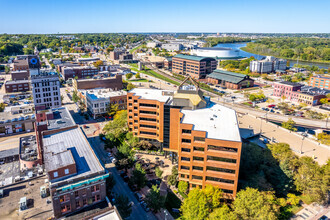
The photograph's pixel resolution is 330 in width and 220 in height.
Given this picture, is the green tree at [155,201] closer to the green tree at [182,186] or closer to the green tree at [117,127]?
the green tree at [182,186]

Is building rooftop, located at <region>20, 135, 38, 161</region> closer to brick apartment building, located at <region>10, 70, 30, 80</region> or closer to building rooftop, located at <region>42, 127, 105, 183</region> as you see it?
building rooftop, located at <region>42, 127, 105, 183</region>

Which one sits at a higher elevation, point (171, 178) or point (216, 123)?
point (216, 123)

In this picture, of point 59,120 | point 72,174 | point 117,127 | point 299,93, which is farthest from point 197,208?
point 299,93

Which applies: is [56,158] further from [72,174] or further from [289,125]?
[289,125]

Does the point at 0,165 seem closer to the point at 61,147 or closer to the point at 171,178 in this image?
the point at 61,147

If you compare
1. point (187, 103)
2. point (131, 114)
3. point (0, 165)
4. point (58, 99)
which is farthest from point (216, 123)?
point (58, 99)

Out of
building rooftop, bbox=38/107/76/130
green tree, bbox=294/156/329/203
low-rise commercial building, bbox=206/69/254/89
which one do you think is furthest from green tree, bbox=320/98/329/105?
building rooftop, bbox=38/107/76/130

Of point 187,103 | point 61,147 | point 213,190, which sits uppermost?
point 187,103
